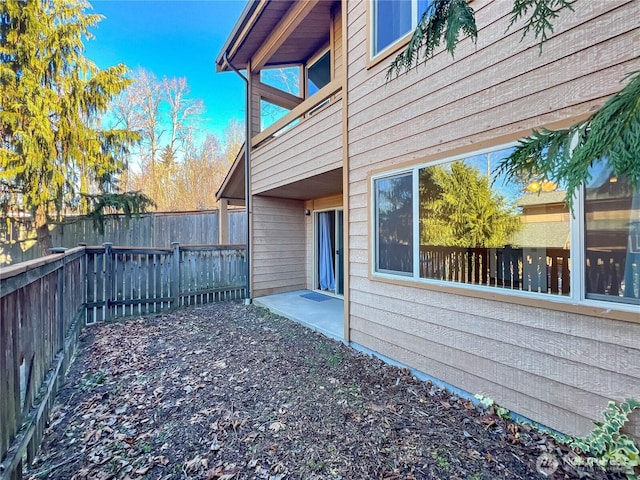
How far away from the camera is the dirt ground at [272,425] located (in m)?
1.97

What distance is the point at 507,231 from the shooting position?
2.61 m

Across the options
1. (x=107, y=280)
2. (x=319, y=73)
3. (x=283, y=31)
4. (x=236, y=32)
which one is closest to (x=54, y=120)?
(x=107, y=280)

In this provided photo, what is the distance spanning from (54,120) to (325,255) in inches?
306

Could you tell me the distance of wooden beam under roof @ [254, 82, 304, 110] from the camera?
23.2 ft

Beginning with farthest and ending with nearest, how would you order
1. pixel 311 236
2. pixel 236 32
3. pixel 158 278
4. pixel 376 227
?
pixel 311 236, pixel 158 278, pixel 236 32, pixel 376 227

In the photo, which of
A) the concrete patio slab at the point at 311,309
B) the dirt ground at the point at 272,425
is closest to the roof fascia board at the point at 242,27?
the concrete patio slab at the point at 311,309

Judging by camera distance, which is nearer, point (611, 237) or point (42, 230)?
point (611, 237)

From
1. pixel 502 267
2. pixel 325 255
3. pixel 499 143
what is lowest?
pixel 325 255

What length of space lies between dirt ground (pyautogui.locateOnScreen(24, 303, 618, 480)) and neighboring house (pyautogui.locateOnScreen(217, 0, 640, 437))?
382mm

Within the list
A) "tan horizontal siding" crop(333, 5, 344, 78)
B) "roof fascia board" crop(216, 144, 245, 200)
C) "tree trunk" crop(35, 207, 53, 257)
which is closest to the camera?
"tan horizontal siding" crop(333, 5, 344, 78)

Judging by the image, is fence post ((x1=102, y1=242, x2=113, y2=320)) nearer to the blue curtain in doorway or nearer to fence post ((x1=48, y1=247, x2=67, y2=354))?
fence post ((x1=48, y1=247, x2=67, y2=354))

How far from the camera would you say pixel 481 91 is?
8.78 feet

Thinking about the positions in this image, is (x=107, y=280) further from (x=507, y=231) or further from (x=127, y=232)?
→ (x=507, y=231)

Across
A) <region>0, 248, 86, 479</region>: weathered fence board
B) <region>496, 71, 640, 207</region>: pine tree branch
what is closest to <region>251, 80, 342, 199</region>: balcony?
<region>496, 71, 640, 207</region>: pine tree branch
